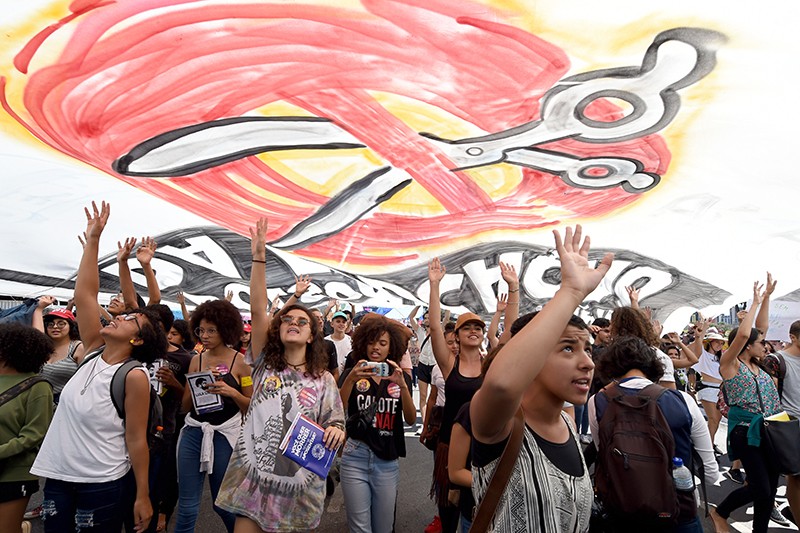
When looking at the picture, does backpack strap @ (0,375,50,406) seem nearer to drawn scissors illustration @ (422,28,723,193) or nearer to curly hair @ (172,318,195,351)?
curly hair @ (172,318,195,351)

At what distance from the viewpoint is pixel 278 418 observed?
2645 mm

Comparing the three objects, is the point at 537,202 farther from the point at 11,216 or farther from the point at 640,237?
the point at 11,216

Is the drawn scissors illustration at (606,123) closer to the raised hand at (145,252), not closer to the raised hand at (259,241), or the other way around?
the raised hand at (259,241)

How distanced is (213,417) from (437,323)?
5.72 feet

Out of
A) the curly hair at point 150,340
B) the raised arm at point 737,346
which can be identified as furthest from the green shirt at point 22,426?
the raised arm at point 737,346

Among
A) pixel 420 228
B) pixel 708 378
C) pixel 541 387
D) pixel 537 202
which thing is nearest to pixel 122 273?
pixel 420 228

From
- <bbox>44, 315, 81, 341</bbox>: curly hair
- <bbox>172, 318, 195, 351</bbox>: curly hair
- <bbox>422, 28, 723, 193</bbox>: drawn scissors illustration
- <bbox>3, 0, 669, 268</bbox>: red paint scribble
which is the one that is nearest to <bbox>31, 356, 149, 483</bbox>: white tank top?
<bbox>172, 318, 195, 351</bbox>: curly hair

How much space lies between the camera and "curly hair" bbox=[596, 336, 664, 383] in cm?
281

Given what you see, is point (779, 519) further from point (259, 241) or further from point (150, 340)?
point (150, 340)

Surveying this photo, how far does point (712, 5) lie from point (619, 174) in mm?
1916

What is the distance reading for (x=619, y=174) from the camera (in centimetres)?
463

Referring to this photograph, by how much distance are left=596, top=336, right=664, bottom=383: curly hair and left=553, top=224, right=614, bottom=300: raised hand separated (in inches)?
59.4

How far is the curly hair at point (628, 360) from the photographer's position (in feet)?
9.23

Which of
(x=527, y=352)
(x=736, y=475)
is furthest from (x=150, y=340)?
(x=736, y=475)
